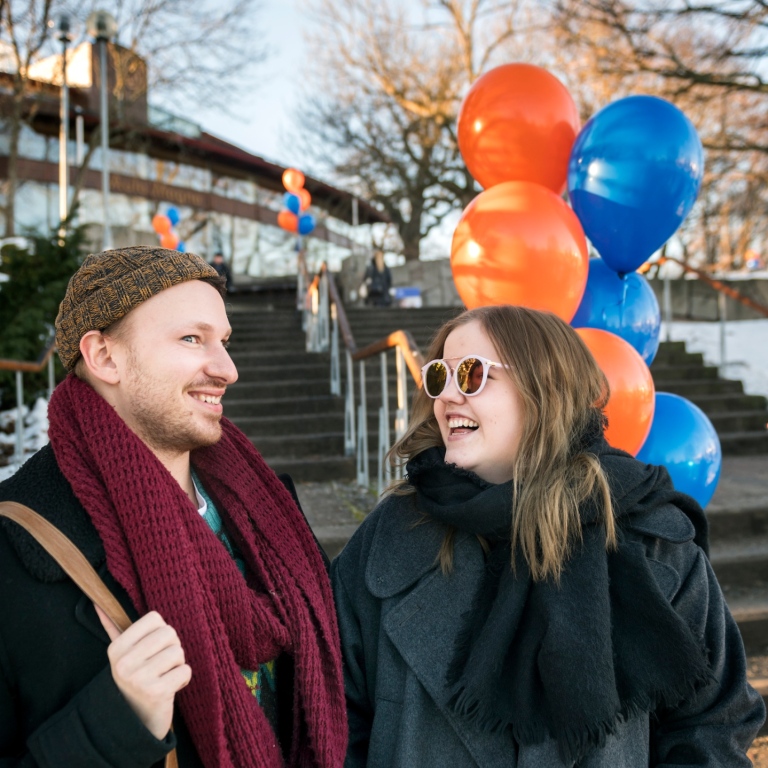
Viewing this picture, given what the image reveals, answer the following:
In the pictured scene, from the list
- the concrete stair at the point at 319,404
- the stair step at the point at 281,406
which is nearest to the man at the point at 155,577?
the concrete stair at the point at 319,404

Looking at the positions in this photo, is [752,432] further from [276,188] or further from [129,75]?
[276,188]

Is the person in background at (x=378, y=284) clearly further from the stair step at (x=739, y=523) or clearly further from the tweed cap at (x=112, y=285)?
the tweed cap at (x=112, y=285)

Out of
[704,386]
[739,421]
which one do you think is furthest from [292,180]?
[739,421]

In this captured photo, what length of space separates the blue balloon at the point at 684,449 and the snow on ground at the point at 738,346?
4.73 m

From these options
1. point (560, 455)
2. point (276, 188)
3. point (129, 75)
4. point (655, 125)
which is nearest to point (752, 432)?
point (655, 125)

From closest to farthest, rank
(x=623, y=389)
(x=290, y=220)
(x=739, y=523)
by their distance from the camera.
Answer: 1. (x=623, y=389)
2. (x=739, y=523)
3. (x=290, y=220)

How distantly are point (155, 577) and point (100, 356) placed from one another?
44cm

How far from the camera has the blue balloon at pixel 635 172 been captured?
2.77 m

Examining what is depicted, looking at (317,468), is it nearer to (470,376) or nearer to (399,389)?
(399,389)

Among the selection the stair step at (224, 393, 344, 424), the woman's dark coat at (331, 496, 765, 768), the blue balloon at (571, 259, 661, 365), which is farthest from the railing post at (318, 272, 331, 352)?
the woman's dark coat at (331, 496, 765, 768)

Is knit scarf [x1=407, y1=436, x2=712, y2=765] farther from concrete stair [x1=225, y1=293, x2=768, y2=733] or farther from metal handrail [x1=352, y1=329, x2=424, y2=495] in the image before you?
concrete stair [x1=225, y1=293, x2=768, y2=733]

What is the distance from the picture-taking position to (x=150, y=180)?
839 inches

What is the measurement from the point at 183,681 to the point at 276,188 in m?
26.1

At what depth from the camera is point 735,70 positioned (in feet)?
32.1
